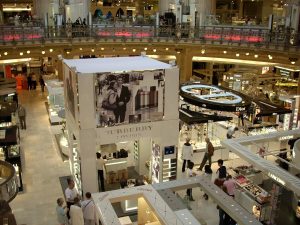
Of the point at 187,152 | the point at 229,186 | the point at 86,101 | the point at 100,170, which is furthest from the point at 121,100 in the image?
the point at 229,186

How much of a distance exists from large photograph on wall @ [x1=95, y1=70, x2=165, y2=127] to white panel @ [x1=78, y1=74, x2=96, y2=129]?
0.13 metres

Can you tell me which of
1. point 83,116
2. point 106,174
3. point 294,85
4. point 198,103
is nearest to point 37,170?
point 106,174

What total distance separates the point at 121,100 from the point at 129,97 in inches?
9.4

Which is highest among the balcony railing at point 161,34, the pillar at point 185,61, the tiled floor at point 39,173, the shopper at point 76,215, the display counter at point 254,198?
the balcony railing at point 161,34

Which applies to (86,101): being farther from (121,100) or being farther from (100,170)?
(100,170)

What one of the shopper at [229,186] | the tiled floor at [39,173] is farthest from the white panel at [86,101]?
the shopper at [229,186]

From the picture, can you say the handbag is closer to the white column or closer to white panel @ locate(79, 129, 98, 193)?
white panel @ locate(79, 129, 98, 193)

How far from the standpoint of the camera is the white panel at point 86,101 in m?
10.1

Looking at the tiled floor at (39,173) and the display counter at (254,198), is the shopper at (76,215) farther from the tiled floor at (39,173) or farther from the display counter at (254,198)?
the display counter at (254,198)

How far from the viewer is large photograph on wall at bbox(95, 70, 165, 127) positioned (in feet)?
34.0

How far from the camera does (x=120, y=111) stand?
34.9 ft

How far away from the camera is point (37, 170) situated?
13.8 metres

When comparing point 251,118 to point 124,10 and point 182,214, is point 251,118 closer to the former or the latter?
point 182,214

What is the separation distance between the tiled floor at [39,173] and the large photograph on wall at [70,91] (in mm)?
2725
